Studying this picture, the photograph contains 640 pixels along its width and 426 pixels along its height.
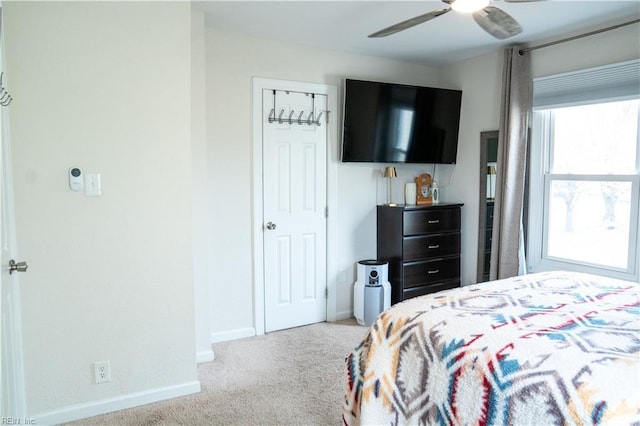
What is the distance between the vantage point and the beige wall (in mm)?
2213

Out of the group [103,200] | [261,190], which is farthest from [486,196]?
[103,200]

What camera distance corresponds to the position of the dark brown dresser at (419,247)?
12.9ft

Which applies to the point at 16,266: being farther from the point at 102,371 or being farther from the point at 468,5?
the point at 468,5

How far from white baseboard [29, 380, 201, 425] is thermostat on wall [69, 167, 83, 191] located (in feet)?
3.84

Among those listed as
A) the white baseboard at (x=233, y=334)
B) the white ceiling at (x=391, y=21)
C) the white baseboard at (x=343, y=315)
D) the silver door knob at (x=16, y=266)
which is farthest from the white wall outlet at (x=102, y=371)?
the white ceiling at (x=391, y=21)

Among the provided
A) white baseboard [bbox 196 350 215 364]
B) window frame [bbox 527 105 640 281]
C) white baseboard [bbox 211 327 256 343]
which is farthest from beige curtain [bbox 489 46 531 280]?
→ white baseboard [bbox 196 350 215 364]

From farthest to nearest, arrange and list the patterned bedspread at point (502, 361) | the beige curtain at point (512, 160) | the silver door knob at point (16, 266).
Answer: the beige curtain at point (512, 160)
the silver door knob at point (16, 266)
the patterned bedspread at point (502, 361)

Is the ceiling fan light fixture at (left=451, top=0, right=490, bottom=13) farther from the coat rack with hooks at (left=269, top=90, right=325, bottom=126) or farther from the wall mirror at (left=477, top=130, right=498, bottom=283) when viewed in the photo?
the wall mirror at (left=477, top=130, right=498, bottom=283)

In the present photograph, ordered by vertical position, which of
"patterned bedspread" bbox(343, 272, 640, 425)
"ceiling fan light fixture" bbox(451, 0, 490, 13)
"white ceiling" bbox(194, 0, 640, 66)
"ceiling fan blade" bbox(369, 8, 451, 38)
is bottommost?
"patterned bedspread" bbox(343, 272, 640, 425)

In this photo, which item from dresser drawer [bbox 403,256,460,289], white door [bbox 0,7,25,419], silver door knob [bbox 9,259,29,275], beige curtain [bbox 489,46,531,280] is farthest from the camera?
dresser drawer [bbox 403,256,460,289]

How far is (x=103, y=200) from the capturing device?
2.37 m

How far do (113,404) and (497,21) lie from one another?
2909mm

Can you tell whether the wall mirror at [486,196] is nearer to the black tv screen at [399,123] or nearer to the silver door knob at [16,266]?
the black tv screen at [399,123]

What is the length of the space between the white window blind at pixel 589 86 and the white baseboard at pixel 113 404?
131 inches
